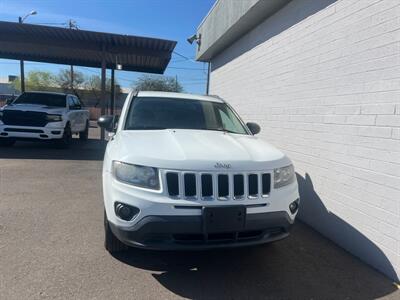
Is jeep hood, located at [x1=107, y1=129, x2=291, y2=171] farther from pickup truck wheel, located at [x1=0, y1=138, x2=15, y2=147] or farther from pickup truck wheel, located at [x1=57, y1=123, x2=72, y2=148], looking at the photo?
pickup truck wheel, located at [x1=0, y1=138, x2=15, y2=147]

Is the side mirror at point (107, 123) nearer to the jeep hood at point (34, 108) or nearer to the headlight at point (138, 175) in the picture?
the headlight at point (138, 175)

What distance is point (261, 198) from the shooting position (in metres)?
3.47

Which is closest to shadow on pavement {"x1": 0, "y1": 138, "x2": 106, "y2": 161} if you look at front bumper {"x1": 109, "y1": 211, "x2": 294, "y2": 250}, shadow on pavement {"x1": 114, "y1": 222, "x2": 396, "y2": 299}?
shadow on pavement {"x1": 114, "y1": 222, "x2": 396, "y2": 299}

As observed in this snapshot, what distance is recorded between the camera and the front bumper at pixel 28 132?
1117 cm

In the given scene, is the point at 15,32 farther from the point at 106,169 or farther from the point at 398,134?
the point at 398,134

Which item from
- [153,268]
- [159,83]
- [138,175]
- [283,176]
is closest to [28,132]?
[153,268]

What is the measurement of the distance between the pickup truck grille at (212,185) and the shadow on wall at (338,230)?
1636mm

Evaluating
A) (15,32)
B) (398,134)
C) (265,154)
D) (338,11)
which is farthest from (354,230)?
(15,32)

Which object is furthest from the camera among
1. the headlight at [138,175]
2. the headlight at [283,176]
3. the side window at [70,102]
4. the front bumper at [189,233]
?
the side window at [70,102]

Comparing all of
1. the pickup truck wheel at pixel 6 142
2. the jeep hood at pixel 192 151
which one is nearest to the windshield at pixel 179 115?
the jeep hood at pixel 192 151

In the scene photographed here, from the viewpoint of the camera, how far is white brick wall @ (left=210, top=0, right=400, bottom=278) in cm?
391

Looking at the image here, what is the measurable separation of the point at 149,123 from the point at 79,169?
4875mm

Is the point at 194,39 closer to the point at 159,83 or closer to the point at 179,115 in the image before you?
the point at 179,115

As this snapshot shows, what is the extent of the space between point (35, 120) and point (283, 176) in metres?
9.56
